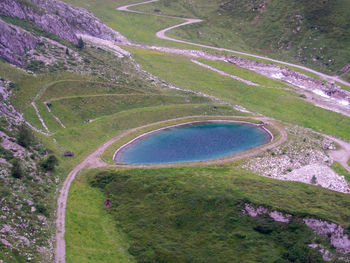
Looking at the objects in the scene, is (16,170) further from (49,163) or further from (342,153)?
(342,153)

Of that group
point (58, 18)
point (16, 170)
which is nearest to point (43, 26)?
point (58, 18)

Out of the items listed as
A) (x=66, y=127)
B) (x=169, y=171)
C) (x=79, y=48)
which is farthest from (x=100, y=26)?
(x=169, y=171)

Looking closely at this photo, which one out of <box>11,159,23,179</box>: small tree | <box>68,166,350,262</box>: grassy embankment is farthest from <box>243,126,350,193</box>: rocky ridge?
<box>11,159,23,179</box>: small tree

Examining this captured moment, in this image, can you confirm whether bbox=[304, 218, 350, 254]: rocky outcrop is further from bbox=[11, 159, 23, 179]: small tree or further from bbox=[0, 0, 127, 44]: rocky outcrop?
bbox=[0, 0, 127, 44]: rocky outcrop

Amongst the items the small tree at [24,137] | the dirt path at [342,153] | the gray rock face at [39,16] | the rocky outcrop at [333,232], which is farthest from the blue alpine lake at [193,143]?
the gray rock face at [39,16]

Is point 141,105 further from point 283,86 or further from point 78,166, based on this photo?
point 283,86

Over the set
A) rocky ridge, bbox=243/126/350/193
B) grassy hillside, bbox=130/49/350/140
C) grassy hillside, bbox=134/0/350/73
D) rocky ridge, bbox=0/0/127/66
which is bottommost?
rocky ridge, bbox=243/126/350/193
